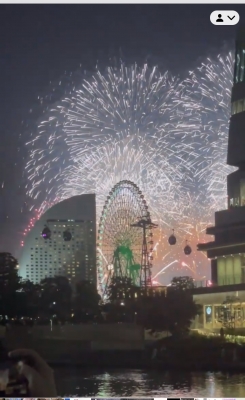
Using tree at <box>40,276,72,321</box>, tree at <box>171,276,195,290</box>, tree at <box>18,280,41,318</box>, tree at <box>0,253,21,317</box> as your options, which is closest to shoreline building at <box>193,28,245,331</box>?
tree at <box>171,276,195,290</box>

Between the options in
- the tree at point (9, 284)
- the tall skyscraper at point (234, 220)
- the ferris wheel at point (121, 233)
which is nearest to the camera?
the tree at point (9, 284)

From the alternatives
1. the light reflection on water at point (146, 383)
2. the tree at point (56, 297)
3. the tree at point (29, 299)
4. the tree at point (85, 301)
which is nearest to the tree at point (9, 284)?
the tree at point (29, 299)

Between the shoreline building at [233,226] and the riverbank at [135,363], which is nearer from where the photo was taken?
the riverbank at [135,363]

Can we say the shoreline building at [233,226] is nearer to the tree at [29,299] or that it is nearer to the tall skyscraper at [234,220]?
the tall skyscraper at [234,220]

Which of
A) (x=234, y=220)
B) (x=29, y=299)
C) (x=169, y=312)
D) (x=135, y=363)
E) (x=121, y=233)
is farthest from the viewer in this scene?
(x=234, y=220)

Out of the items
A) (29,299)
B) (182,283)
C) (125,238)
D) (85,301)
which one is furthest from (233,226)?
(29,299)

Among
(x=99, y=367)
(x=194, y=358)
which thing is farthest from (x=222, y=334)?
(x=99, y=367)

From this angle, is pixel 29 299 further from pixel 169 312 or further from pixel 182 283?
pixel 182 283
